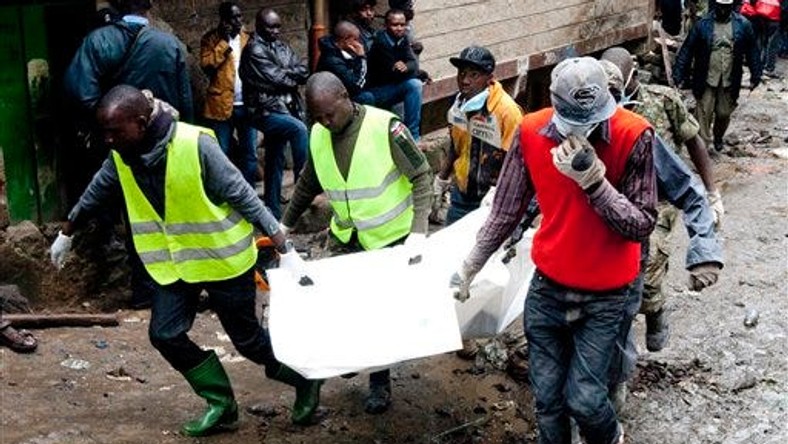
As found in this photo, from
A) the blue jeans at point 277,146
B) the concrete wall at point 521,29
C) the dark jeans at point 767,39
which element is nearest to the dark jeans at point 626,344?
the blue jeans at point 277,146

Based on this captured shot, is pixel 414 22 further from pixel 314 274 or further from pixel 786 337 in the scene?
pixel 314 274

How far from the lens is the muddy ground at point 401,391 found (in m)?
5.26

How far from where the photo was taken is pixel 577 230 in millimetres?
4133

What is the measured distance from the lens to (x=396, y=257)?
4828 mm

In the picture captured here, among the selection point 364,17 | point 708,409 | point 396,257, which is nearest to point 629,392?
point 708,409

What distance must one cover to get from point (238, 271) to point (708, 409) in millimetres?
2552

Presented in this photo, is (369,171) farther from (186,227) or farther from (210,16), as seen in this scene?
(210,16)

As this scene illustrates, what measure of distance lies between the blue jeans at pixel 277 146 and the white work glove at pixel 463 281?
336cm

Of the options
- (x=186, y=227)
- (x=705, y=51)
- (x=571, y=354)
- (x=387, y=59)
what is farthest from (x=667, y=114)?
(x=705, y=51)

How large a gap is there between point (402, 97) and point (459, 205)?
2959 millimetres

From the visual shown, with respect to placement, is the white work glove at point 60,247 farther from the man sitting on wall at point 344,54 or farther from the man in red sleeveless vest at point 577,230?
the man sitting on wall at point 344,54

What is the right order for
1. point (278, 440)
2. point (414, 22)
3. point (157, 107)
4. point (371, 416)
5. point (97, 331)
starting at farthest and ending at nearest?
1. point (414, 22)
2. point (97, 331)
3. point (371, 416)
4. point (278, 440)
5. point (157, 107)

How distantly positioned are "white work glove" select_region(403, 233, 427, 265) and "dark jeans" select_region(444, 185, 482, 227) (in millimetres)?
1082

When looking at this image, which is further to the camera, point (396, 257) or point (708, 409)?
point (708, 409)
